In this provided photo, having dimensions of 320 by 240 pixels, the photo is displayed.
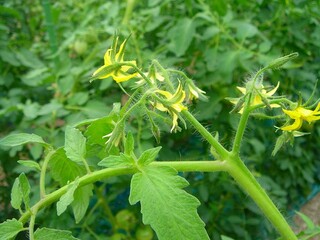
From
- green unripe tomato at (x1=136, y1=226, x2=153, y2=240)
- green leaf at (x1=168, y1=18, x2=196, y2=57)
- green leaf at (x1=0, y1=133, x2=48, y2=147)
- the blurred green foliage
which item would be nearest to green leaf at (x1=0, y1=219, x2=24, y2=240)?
green leaf at (x1=0, y1=133, x2=48, y2=147)

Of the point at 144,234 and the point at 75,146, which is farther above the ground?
the point at 75,146

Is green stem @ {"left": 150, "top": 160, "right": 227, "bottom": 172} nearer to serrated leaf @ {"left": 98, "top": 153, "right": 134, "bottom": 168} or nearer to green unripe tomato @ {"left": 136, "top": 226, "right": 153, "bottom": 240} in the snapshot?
serrated leaf @ {"left": 98, "top": 153, "right": 134, "bottom": 168}

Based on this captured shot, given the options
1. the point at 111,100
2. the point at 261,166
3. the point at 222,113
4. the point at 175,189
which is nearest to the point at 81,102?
the point at 111,100

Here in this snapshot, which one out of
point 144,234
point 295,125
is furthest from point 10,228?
point 144,234

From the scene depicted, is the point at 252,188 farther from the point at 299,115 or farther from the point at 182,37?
the point at 182,37

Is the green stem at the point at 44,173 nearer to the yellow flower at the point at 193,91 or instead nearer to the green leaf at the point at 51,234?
the green leaf at the point at 51,234

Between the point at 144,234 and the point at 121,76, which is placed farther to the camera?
the point at 144,234

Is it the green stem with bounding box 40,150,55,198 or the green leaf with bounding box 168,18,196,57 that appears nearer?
the green stem with bounding box 40,150,55,198

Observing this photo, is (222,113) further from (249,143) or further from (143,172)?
(143,172)
